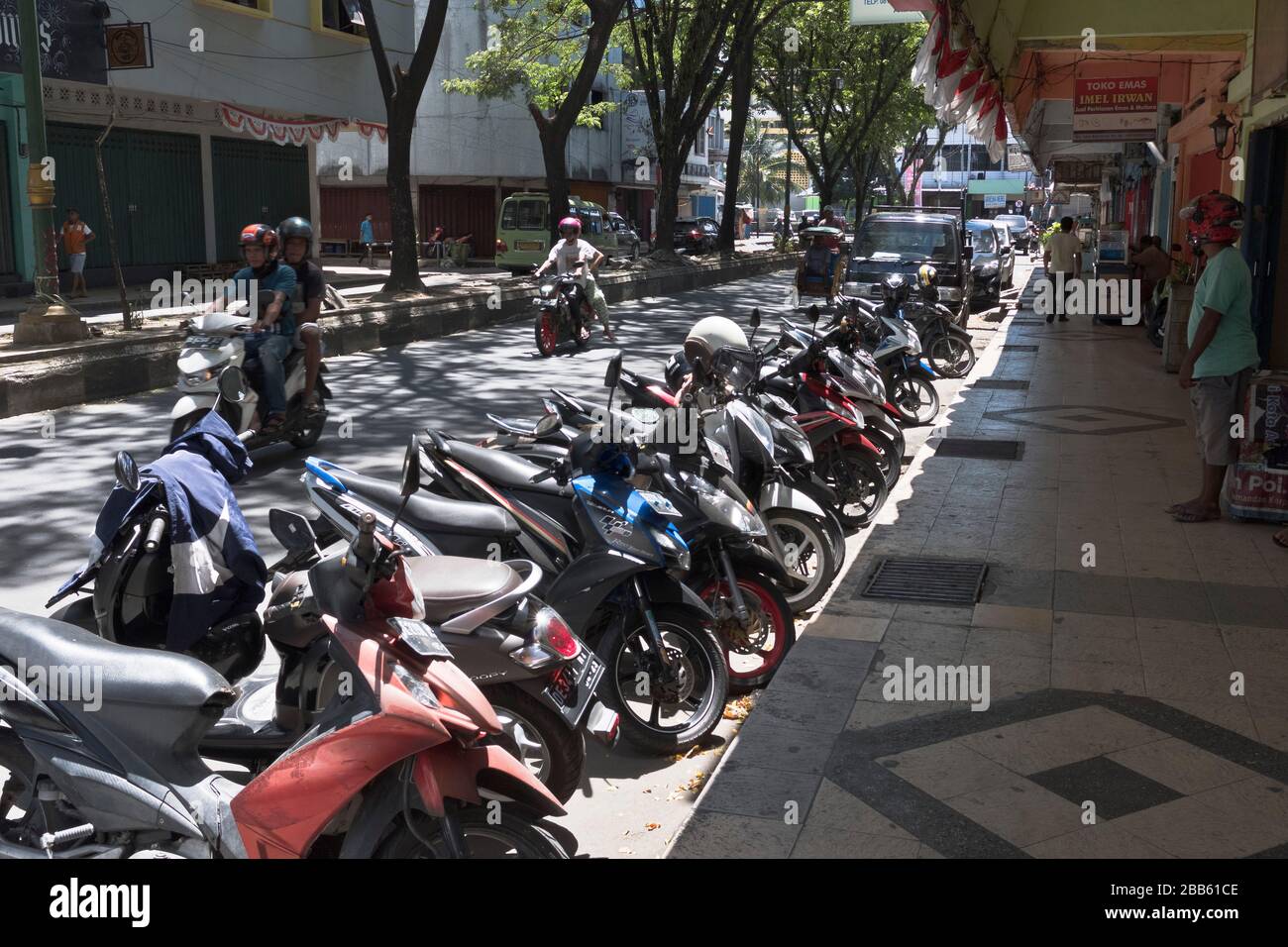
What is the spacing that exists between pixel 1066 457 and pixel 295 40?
18.9 metres

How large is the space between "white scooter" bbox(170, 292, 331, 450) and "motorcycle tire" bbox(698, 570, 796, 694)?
4052 mm

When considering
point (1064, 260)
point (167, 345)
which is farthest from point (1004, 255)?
point (167, 345)

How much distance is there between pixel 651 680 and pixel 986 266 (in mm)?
22467

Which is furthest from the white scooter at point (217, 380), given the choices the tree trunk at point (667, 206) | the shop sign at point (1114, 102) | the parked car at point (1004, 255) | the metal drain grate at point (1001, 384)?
the tree trunk at point (667, 206)

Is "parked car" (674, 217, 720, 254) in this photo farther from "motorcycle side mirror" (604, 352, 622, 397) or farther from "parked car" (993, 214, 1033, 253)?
"motorcycle side mirror" (604, 352, 622, 397)

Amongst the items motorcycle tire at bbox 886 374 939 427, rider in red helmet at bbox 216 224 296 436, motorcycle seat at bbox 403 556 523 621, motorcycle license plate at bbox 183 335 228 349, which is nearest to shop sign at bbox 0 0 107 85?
rider in red helmet at bbox 216 224 296 436

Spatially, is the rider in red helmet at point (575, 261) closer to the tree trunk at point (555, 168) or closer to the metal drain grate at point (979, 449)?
the metal drain grate at point (979, 449)

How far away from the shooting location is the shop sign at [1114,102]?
15.3 meters

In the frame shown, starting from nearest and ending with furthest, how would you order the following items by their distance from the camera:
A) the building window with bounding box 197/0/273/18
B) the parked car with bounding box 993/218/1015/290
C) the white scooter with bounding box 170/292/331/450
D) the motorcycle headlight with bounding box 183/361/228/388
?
the white scooter with bounding box 170/292/331/450 < the motorcycle headlight with bounding box 183/361/228/388 < the building window with bounding box 197/0/273/18 < the parked car with bounding box 993/218/1015/290

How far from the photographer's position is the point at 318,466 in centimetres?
462

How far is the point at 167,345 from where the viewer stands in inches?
517

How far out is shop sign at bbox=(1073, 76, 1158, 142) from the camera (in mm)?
15258

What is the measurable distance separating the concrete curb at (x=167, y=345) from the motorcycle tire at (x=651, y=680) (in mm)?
8258
